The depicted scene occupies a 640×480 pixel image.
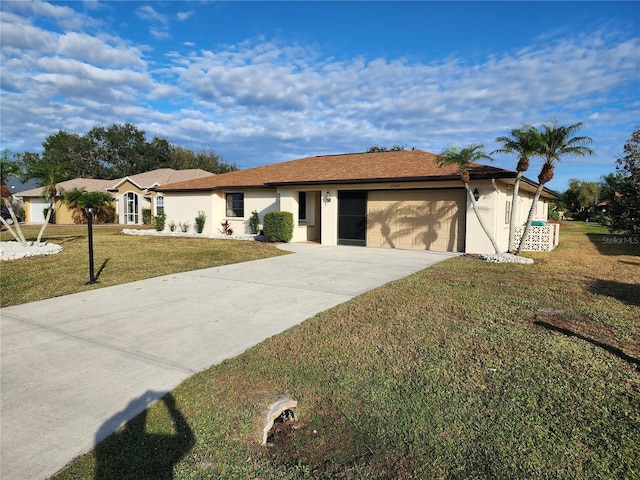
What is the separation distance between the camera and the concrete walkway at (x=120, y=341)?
314cm

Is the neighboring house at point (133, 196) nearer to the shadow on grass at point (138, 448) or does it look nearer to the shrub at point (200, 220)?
the shrub at point (200, 220)

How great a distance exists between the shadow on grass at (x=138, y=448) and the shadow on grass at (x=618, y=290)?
764 centimetres

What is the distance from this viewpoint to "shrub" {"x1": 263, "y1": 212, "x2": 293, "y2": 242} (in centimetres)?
1709

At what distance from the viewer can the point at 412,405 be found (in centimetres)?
338

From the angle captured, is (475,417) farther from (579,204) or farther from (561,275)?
(579,204)

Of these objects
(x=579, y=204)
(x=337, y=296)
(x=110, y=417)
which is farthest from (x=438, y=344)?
(x=579, y=204)

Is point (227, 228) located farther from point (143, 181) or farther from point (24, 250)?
point (143, 181)

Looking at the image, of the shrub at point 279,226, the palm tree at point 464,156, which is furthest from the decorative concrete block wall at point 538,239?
the shrub at point 279,226

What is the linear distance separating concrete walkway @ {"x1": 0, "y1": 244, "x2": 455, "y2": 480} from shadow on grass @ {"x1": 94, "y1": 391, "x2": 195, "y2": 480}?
0.19 feet

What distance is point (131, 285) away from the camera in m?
8.53

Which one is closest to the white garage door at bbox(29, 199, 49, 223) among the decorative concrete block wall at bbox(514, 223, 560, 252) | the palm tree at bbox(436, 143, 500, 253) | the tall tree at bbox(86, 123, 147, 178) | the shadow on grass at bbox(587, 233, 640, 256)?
the tall tree at bbox(86, 123, 147, 178)

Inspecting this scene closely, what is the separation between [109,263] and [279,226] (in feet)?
24.3

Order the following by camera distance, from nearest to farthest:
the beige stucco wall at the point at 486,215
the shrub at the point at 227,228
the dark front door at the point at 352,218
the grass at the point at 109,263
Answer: the grass at the point at 109,263, the beige stucco wall at the point at 486,215, the dark front door at the point at 352,218, the shrub at the point at 227,228

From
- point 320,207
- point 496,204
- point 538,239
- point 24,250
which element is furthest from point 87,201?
point 538,239
